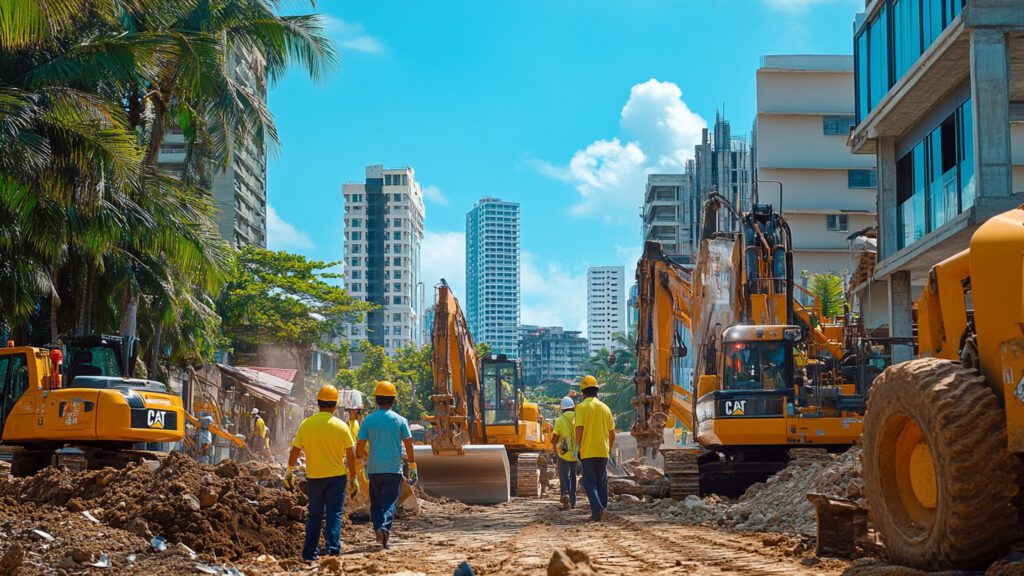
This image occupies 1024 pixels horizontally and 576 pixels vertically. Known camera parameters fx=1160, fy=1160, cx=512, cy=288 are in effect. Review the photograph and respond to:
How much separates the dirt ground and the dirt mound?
2.83ft

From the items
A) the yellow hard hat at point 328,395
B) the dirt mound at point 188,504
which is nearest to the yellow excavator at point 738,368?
the dirt mound at point 188,504

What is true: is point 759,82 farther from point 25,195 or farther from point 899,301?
point 25,195

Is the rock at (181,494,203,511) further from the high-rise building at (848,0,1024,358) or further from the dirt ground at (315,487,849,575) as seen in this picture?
the high-rise building at (848,0,1024,358)

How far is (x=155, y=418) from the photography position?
18.2 m

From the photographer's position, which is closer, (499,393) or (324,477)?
(324,477)

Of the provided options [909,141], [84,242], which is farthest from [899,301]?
[84,242]

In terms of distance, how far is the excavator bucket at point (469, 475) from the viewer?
22109 mm

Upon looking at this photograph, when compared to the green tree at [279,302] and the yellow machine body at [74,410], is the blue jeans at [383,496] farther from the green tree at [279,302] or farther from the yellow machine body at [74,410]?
the green tree at [279,302]

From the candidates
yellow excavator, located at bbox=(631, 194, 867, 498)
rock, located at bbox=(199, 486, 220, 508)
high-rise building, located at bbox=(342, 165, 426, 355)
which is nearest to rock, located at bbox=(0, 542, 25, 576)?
rock, located at bbox=(199, 486, 220, 508)

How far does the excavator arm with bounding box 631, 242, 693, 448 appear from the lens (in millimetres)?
21781

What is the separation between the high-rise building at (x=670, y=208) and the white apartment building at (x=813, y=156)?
39854mm

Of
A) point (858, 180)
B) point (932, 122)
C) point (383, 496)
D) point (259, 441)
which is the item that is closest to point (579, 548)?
point (383, 496)

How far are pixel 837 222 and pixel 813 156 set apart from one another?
4.72 meters

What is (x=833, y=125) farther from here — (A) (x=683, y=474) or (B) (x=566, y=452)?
(B) (x=566, y=452)
